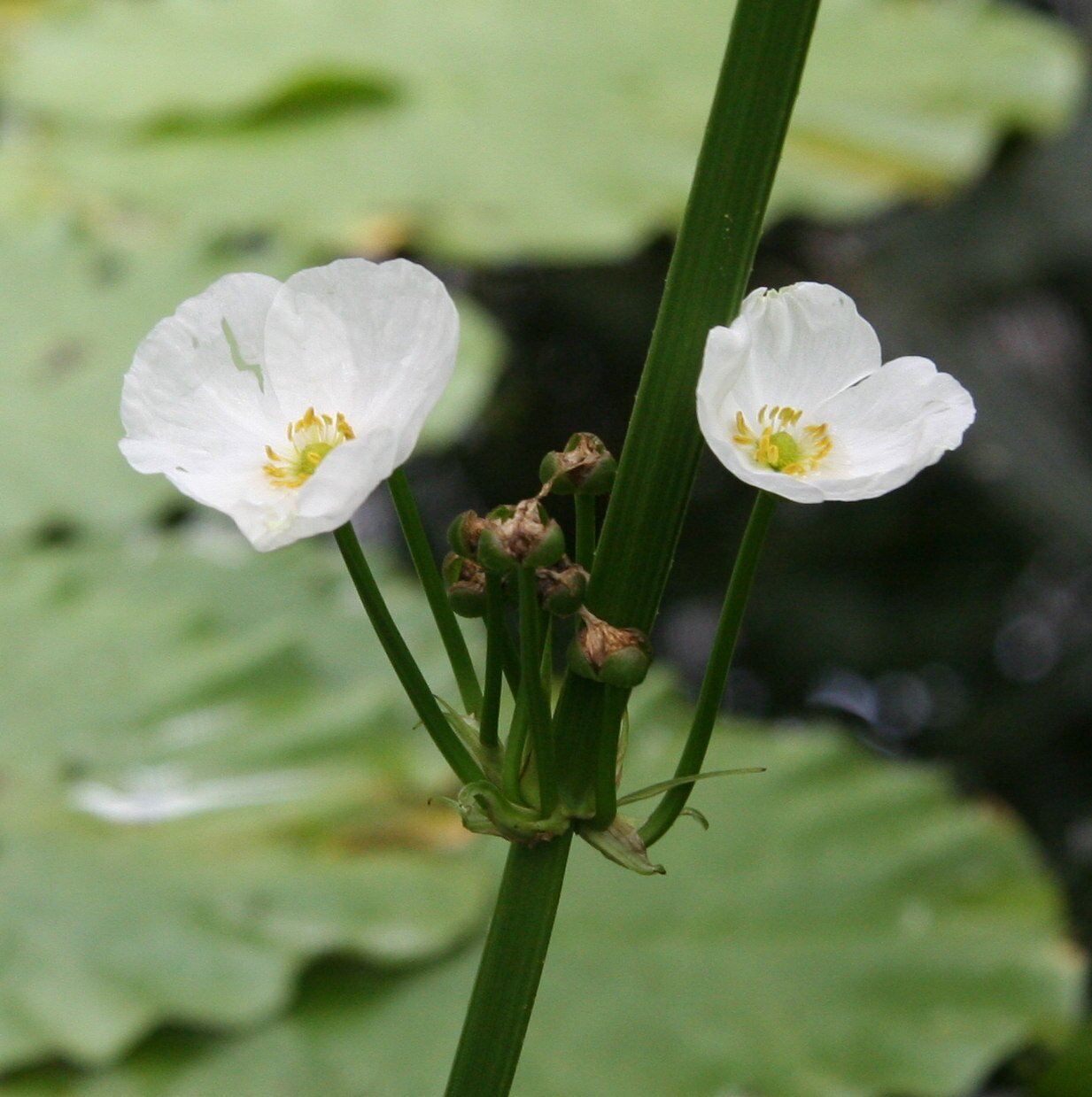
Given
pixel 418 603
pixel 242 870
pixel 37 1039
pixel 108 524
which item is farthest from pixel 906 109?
pixel 37 1039

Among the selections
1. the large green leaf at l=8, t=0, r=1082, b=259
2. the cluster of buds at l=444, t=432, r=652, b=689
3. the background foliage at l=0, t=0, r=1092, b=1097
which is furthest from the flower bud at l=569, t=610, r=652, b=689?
the large green leaf at l=8, t=0, r=1082, b=259

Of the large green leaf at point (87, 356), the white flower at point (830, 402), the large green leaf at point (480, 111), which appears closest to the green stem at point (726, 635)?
the white flower at point (830, 402)

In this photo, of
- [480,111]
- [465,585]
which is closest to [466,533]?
[465,585]

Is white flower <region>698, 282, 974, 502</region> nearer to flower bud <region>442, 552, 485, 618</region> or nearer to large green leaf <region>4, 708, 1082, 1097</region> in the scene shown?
flower bud <region>442, 552, 485, 618</region>

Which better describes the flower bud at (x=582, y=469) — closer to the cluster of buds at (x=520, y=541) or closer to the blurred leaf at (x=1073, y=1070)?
the cluster of buds at (x=520, y=541)

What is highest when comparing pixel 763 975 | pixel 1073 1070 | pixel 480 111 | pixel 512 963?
pixel 512 963

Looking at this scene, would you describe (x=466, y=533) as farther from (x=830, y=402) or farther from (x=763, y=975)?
(x=763, y=975)
